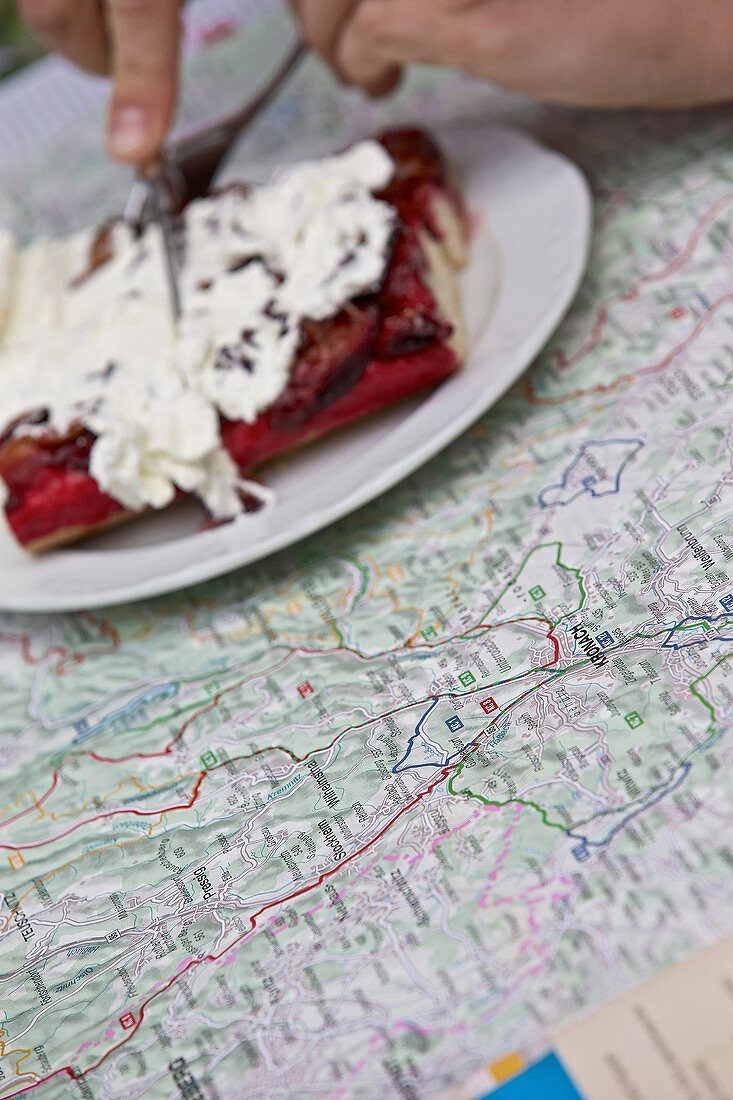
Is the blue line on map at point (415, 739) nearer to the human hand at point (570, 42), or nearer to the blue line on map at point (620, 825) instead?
the blue line on map at point (620, 825)

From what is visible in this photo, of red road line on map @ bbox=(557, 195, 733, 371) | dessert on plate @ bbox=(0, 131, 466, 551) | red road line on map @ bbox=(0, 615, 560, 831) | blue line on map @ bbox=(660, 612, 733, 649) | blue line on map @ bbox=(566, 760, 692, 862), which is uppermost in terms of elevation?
dessert on plate @ bbox=(0, 131, 466, 551)

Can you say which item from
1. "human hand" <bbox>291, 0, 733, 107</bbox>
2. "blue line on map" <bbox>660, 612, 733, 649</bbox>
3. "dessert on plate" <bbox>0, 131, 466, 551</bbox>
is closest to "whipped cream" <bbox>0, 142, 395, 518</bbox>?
"dessert on plate" <bbox>0, 131, 466, 551</bbox>

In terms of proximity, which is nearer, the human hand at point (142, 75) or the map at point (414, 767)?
the map at point (414, 767)

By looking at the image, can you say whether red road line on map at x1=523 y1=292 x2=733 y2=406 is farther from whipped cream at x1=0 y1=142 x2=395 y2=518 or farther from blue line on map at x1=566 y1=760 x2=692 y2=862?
blue line on map at x1=566 y1=760 x2=692 y2=862

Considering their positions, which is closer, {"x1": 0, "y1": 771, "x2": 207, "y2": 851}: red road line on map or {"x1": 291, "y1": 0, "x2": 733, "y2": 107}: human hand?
{"x1": 0, "y1": 771, "x2": 207, "y2": 851}: red road line on map

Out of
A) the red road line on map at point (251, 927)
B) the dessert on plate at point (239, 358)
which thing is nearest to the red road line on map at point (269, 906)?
the red road line on map at point (251, 927)

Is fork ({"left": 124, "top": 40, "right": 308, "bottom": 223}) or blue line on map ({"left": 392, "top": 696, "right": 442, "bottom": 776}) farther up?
fork ({"left": 124, "top": 40, "right": 308, "bottom": 223})

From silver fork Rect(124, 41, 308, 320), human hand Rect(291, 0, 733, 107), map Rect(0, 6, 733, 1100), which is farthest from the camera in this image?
silver fork Rect(124, 41, 308, 320)
